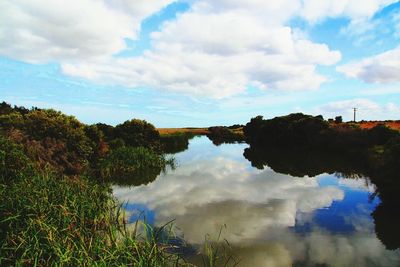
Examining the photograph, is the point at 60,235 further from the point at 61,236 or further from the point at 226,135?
the point at 226,135

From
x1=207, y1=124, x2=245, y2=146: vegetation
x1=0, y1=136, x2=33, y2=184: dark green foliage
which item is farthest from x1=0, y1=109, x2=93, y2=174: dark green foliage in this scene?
x1=207, y1=124, x2=245, y2=146: vegetation

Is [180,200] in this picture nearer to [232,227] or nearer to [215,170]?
[232,227]

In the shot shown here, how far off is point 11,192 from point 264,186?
1642cm

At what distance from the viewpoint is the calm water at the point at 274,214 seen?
10713 millimetres

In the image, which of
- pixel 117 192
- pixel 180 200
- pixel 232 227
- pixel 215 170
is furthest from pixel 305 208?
pixel 215 170

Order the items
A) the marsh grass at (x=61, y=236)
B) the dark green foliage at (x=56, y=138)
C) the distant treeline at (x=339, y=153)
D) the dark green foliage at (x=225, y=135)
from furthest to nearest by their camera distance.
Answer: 1. the dark green foliage at (x=225, y=135)
2. the dark green foliage at (x=56, y=138)
3. the distant treeline at (x=339, y=153)
4. the marsh grass at (x=61, y=236)

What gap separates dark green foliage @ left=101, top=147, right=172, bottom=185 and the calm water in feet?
5.15

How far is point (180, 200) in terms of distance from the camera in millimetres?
18531

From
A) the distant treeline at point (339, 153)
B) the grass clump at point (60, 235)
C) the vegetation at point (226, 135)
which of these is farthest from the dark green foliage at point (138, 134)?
the vegetation at point (226, 135)

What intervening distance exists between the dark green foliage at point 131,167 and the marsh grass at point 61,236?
39.6 ft

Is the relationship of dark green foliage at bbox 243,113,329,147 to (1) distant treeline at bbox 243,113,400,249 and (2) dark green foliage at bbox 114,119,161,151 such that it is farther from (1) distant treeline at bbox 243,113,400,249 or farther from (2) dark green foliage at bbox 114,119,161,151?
(2) dark green foliage at bbox 114,119,161,151

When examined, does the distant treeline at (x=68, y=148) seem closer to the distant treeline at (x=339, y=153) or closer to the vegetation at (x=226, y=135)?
the distant treeline at (x=339, y=153)

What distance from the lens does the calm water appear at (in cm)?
1071

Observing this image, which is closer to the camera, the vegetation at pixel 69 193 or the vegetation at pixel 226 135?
the vegetation at pixel 69 193
